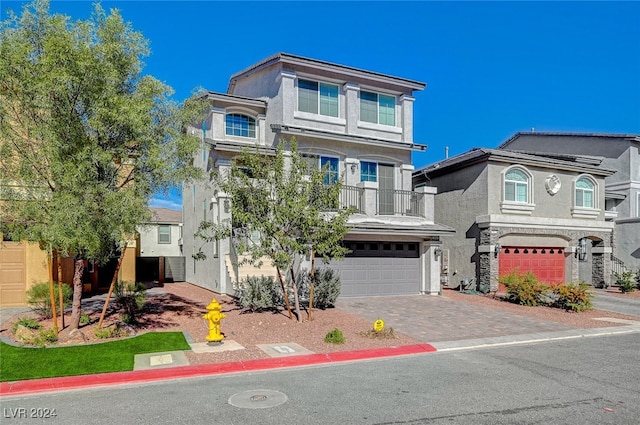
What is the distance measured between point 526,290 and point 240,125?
1422 centimetres

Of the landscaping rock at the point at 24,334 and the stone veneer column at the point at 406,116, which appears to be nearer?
the landscaping rock at the point at 24,334

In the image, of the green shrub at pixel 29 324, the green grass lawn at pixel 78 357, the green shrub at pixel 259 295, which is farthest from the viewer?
the green shrub at pixel 259 295

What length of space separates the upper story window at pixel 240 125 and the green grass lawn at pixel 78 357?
12252 millimetres

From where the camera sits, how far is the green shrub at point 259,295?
14.7m

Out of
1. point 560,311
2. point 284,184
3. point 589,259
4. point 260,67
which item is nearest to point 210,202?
point 260,67

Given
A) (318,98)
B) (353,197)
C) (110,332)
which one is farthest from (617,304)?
(110,332)

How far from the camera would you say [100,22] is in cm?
1070

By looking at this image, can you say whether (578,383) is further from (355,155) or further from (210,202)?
(210,202)

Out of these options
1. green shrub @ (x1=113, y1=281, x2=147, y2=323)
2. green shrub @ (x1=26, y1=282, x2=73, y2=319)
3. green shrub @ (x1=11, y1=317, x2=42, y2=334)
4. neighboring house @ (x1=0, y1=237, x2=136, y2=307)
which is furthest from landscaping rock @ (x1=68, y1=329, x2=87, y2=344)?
neighboring house @ (x1=0, y1=237, x2=136, y2=307)

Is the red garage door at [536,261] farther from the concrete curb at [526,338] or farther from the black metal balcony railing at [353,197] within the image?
the concrete curb at [526,338]

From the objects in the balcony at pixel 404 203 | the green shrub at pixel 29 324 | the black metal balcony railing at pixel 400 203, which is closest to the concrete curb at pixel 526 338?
the balcony at pixel 404 203

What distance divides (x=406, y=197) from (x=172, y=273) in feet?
47.1

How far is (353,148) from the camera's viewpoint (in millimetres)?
20625

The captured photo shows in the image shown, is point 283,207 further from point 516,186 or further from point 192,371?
point 516,186
